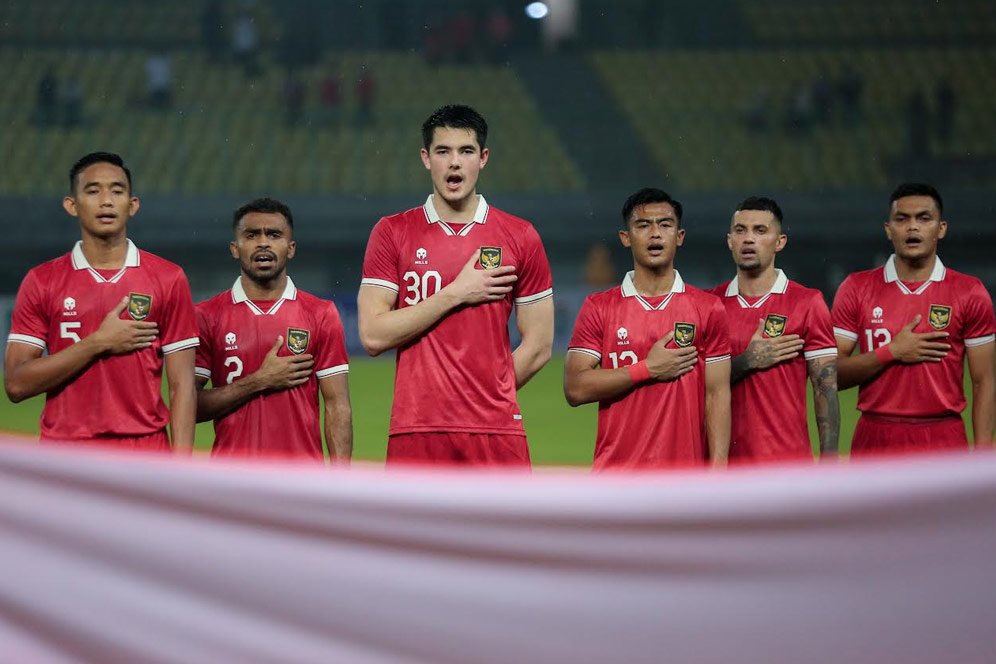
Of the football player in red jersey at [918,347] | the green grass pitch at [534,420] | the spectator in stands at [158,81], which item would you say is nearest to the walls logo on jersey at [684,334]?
the football player in red jersey at [918,347]

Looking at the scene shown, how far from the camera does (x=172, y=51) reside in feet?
67.4

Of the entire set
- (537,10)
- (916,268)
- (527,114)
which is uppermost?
(537,10)

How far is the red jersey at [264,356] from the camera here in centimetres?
372

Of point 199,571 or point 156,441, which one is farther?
point 156,441

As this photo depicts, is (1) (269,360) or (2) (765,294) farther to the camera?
(2) (765,294)

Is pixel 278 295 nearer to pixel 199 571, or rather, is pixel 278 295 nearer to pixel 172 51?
pixel 199 571

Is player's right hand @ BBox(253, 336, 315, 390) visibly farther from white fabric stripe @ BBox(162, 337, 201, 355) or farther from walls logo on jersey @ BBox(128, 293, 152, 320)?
walls logo on jersey @ BBox(128, 293, 152, 320)

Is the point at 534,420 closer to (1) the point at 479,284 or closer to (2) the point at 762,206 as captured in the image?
(2) the point at 762,206

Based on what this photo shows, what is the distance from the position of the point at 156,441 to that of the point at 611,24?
19085 mm

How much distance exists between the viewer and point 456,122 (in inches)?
135

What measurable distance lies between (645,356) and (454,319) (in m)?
0.71

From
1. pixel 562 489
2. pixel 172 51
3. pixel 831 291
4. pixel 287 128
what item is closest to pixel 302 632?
pixel 562 489

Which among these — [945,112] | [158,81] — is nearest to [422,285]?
[945,112]

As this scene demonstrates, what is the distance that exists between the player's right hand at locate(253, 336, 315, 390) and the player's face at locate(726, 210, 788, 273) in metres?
1.57
